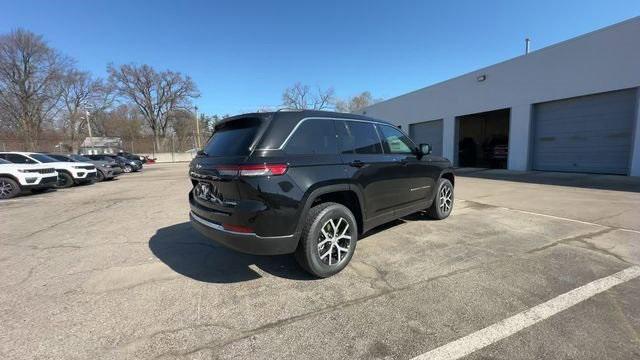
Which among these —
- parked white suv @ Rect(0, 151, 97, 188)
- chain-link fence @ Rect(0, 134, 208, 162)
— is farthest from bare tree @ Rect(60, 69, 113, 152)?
parked white suv @ Rect(0, 151, 97, 188)

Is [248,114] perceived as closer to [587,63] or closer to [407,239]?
[407,239]

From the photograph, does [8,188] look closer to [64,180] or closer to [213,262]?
[64,180]

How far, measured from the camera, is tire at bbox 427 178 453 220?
5555mm

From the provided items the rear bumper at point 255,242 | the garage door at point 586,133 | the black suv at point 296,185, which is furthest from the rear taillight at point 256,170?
the garage door at point 586,133

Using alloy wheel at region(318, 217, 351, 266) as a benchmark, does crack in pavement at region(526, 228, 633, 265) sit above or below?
below

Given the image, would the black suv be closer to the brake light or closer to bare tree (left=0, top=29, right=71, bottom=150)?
the brake light

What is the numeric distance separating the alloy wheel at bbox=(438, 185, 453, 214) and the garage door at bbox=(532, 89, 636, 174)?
33.9ft

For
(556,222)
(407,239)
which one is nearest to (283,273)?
(407,239)

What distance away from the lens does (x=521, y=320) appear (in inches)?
101

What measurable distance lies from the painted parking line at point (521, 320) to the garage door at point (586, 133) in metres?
11.5

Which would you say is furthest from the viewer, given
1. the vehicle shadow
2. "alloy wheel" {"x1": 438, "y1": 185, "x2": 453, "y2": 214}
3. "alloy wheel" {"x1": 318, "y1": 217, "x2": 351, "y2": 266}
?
"alloy wheel" {"x1": 438, "y1": 185, "x2": 453, "y2": 214}

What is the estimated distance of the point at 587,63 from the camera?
12242 mm

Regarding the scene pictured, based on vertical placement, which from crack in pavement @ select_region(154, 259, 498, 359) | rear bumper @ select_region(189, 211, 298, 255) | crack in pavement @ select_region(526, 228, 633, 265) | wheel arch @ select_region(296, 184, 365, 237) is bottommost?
crack in pavement @ select_region(154, 259, 498, 359)

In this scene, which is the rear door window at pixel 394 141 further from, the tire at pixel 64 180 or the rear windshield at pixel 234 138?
the tire at pixel 64 180
